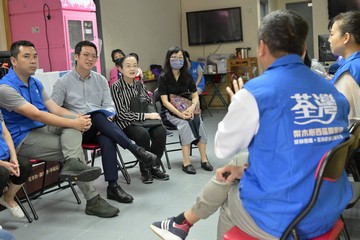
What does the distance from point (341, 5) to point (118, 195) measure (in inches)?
260

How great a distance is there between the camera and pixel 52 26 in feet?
16.5

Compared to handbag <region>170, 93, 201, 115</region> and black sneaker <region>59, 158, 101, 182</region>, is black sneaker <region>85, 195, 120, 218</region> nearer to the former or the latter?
black sneaker <region>59, 158, 101, 182</region>

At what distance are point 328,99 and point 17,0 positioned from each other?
15.0 ft

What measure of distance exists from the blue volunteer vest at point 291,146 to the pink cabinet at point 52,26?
391cm

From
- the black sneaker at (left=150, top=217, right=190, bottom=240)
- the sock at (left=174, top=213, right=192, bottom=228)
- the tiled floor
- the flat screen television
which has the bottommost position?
the tiled floor

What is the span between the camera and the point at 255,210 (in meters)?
1.54

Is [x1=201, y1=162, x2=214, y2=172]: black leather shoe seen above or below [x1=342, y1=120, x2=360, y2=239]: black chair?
below

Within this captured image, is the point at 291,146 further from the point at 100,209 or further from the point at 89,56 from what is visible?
the point at 89,56

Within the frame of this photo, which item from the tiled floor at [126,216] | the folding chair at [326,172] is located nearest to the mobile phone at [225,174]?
the folding chair at [326,172]

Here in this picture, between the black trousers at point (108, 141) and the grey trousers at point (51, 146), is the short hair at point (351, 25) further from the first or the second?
the grey trousers at point (51, 146)

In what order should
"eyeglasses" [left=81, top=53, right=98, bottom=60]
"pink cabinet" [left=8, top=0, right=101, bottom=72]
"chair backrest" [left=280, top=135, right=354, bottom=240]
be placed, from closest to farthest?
"chair backrest" [left=280, top=135, right=354, bottom=240] → "eyeglasses" [left=81, top=53, right=98, bottom=60] → "pink cabinet" [left=8, top=0, right=101, bottom=72]

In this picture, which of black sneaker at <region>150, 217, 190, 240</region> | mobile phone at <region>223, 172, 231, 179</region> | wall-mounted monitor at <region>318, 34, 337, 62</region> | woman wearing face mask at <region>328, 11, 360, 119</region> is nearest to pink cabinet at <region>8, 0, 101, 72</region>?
wall-mounted monitor at <region>318, 34, 337, 62</region>

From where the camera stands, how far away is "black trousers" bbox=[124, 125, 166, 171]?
3.81 meters

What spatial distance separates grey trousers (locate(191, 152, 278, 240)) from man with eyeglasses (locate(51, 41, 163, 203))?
1.46 m
